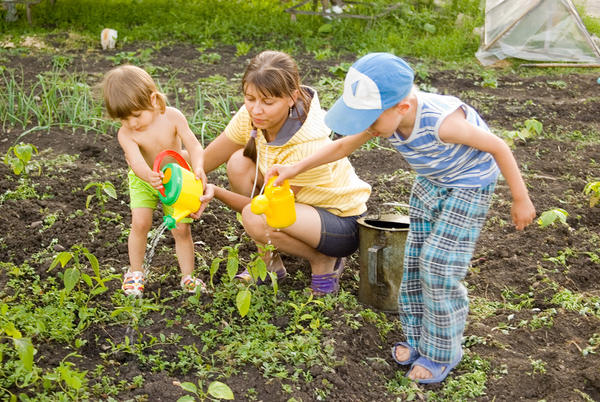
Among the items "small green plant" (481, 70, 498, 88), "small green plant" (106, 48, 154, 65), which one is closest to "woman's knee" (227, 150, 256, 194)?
"small green plant" (481, 70, 498, 88)

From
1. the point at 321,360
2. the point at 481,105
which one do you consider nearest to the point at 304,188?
the point at 321,360

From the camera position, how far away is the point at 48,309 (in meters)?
2.60

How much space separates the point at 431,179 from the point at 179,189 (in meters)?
0.91

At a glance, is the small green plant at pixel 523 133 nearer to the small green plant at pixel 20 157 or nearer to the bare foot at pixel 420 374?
the bare foot at pixel 420 374

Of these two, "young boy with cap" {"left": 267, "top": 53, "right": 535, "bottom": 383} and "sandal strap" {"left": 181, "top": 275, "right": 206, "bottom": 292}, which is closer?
"young boy with cap" {"left": 267, "top": 53, "right": 535, "bottom": 383}

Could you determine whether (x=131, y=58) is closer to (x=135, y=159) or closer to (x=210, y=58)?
(x=210, y=58)

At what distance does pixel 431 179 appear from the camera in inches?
93.5

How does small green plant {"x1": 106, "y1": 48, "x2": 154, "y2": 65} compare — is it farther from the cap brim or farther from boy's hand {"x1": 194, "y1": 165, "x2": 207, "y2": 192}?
the cap brim

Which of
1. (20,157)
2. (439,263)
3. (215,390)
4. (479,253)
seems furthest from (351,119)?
(20,157)

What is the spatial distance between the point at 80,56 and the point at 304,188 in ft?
14.5

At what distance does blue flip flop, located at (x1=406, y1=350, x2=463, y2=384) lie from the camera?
244cm

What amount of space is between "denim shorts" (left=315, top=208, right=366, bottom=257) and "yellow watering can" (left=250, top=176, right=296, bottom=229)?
255 millimetres

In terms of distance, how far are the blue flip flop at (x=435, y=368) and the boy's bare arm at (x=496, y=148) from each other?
1.94 feet

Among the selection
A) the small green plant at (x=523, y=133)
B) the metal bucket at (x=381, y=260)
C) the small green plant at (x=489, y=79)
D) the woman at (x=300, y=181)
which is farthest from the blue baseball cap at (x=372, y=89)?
the small green plant at (x=489, y=79)
